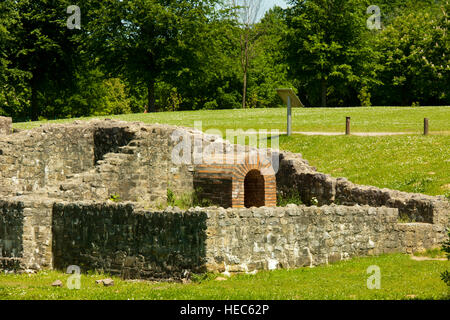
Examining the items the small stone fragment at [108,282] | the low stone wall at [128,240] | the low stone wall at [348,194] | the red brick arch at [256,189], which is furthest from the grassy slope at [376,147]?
the small stone fragment at [108,282]

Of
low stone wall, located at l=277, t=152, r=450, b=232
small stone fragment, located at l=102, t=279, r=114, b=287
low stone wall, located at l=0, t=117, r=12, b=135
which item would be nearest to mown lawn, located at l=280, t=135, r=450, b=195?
low stone wall, located at l=277, t=152, r=450, b=232

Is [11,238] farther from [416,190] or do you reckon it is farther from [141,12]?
[141,12]

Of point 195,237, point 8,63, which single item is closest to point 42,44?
point 8,63

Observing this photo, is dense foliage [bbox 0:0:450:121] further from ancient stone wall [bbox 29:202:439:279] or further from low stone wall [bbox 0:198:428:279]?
ancient stone wall [bbox 29:202:439:279]

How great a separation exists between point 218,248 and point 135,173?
6.72 m

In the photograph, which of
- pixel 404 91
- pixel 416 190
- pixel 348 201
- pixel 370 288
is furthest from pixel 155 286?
pixel 404 91

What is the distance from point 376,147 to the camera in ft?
93.8

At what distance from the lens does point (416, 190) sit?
22562 millimetres

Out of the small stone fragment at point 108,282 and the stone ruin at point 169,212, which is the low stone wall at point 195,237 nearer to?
the stone ruin at point 169,212

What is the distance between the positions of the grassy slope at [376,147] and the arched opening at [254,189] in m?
5.51

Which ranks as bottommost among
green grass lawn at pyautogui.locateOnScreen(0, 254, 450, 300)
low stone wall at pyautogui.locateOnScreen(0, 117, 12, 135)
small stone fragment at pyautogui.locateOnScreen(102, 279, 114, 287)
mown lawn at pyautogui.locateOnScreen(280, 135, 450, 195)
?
small stone fragment at pyautogui.locateOnScreen(102, 279, 114, 287)

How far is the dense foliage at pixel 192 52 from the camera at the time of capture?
53281mm

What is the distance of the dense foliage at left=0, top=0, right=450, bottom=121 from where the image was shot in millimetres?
53281

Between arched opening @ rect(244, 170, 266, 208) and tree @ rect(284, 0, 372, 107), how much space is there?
3670 cm
